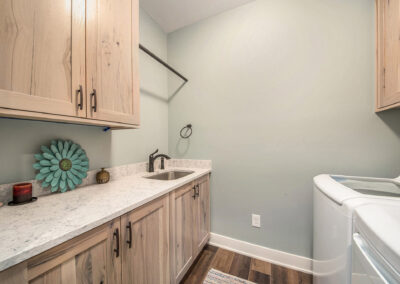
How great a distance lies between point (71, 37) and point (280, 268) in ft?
7.88

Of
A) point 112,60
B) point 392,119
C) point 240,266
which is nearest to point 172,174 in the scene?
point 240,266

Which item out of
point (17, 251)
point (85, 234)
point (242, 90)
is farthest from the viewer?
point (242, 90)

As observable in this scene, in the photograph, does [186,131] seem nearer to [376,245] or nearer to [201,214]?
[201,214]

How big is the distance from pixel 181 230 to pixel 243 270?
30.6 inches

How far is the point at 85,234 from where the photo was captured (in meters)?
0.59

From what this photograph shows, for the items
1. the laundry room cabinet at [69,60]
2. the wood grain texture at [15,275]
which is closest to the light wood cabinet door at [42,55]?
the laundry room cabinet at [69,60]

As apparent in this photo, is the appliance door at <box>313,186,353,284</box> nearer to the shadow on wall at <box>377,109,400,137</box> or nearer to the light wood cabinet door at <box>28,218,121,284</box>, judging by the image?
the shadow on wall at <box>377,109,400,137</box>

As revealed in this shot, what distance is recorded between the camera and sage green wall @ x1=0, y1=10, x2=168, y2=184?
835 mm

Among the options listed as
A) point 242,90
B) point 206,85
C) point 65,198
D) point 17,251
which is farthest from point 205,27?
point 17,251

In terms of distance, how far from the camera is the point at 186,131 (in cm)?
197

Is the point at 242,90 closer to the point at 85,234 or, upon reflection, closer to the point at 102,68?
the point at 102,68

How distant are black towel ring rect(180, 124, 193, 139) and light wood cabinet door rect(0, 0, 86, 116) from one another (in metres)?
1.21

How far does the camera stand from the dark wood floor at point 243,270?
4.31 ft

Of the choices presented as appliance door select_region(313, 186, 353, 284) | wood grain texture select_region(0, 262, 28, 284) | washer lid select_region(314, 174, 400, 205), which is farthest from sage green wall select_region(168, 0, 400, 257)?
wood grain texture select_region(0, 262, 28, 284)
